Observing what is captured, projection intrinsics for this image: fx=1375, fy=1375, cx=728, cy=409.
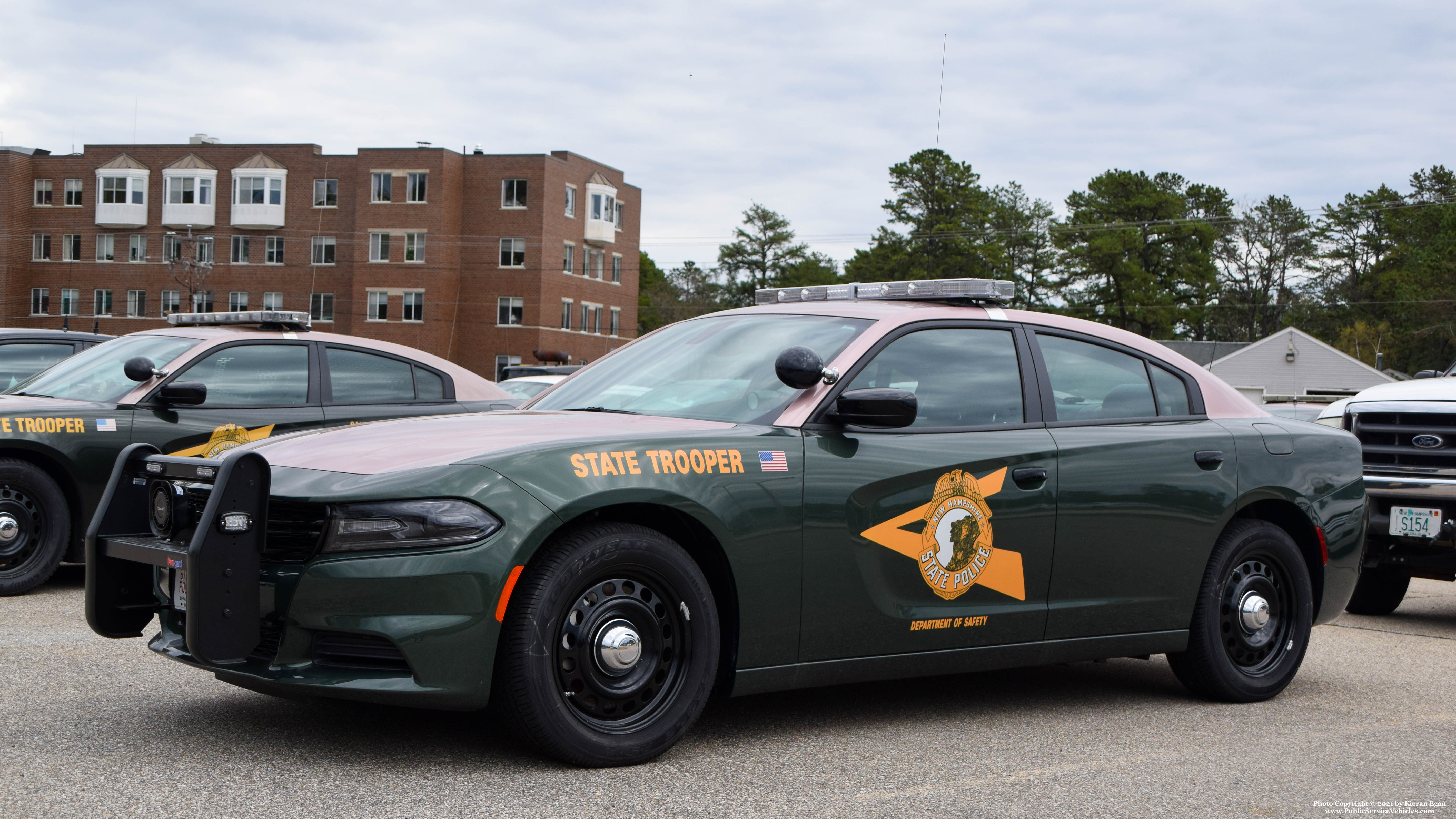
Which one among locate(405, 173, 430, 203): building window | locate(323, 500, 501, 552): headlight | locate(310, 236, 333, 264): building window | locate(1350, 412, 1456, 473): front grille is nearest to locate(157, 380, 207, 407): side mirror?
locate(323, 500, 501, 552): headlight

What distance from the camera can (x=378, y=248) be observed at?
69.4 metres

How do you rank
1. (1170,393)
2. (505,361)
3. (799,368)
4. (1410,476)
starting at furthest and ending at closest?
(505,361) → (1410,476) → (1170,393) → (799,368)

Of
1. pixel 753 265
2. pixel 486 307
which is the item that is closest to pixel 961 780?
pixel 486 307

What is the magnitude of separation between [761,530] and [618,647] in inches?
24.6

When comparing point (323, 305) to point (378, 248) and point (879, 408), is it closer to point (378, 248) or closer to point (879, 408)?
point (378, 248)

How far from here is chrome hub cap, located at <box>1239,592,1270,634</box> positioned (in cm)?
593

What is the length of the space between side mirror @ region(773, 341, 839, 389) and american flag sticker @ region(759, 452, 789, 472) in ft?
0.85

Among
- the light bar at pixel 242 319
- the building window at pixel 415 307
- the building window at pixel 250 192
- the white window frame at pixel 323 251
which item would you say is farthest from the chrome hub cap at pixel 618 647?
the building window at pixel 250 192

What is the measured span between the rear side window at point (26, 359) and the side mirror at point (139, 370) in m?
2.68

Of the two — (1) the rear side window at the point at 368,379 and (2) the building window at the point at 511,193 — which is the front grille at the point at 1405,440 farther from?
(2) the building window at the point at 511,193

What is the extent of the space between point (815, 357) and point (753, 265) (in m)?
103

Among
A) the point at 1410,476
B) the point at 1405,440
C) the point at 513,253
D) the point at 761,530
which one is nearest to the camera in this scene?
the point at 761,530

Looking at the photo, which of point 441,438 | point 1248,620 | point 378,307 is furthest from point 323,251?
point 441,438

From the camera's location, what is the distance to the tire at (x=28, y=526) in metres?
7.79
